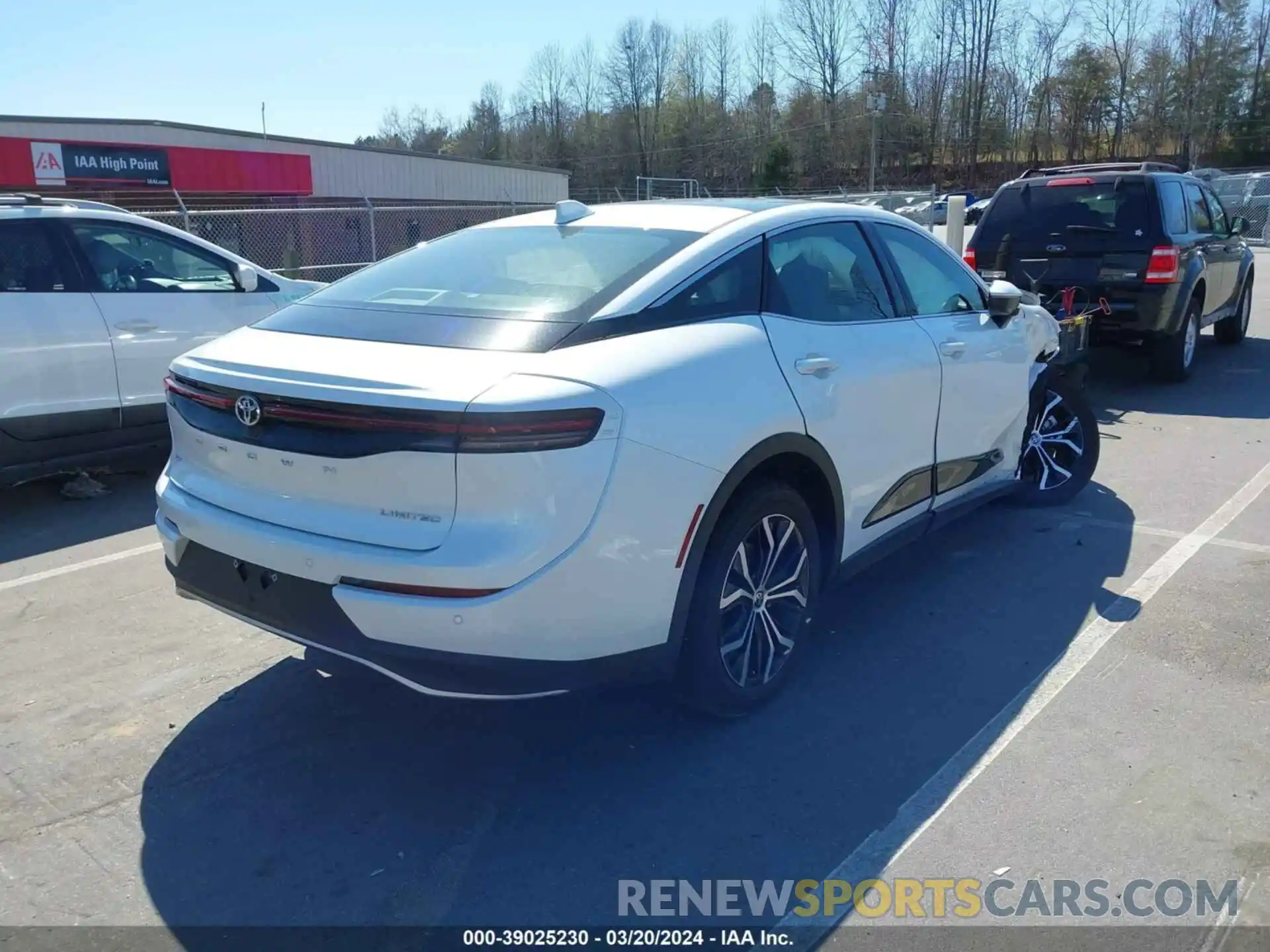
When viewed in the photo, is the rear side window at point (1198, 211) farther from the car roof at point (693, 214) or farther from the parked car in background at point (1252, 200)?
the parked car in background at point (1252, 200)

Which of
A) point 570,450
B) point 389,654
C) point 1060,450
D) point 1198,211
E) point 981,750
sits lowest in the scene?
point 981,750

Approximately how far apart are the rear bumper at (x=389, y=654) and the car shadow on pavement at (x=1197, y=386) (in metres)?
6.81

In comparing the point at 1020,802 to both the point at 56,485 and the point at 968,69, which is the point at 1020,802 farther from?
the point at 968,69

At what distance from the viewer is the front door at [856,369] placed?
12.6 feet

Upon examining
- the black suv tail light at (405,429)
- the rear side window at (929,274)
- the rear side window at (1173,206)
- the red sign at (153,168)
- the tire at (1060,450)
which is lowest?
the tire at (1060,450)

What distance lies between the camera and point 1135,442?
7.91 meters

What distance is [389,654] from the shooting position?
2.96 m

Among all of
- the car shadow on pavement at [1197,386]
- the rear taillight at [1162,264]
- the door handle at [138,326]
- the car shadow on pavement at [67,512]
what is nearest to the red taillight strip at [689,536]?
the car shadow on pavement at [67,512]

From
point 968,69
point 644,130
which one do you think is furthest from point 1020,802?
point 644,130

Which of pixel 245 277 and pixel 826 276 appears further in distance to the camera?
pixel 245 277

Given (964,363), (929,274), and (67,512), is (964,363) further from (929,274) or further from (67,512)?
(67,512)

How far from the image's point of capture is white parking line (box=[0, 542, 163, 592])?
519 centimetres

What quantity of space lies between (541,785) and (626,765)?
29cm

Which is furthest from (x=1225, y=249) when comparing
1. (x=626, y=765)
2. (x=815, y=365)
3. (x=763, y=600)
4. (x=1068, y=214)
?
(x=626, y=765)
